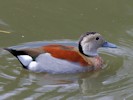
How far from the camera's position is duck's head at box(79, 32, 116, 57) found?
28.0ft

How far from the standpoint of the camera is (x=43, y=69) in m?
8.27

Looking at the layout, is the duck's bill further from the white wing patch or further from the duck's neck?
the white wing patch

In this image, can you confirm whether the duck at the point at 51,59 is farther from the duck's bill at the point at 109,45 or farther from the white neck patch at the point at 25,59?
the duck's bill at the point at 109,45

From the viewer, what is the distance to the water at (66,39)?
7.51m

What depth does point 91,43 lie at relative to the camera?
8.62 m

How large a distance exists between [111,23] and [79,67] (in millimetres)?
2123

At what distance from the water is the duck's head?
26 centimetres

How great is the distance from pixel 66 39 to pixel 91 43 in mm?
863

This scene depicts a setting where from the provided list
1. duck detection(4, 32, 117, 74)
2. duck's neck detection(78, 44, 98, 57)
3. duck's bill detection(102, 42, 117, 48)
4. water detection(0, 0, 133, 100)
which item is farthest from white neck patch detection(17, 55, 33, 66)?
duck's bill detection(102, 42, 117, 48)

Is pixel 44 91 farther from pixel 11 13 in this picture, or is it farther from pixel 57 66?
pixel 11 13

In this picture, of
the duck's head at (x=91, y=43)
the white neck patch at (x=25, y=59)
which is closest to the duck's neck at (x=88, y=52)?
the duck's head at (x=91, y=43)

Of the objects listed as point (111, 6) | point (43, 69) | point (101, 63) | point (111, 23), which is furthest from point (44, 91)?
point (111, 6)

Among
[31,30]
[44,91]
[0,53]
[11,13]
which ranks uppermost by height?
[11,13]

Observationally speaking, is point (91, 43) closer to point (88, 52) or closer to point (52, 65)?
point (88, 52)
